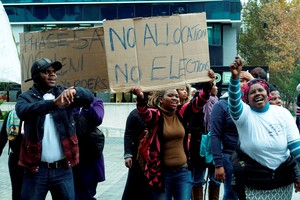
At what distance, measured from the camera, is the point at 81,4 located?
4584 cm

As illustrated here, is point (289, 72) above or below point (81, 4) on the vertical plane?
below

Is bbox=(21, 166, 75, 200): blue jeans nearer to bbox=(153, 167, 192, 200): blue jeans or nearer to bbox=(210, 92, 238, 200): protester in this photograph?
bbox=(153, 167, 192, 200): blue jeans

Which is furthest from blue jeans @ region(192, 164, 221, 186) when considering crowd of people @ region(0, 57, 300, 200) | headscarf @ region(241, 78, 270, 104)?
headscarf @ region(241, 78, 270, 104)

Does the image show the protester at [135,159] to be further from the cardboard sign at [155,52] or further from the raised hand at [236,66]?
the raised hand at [236,66]

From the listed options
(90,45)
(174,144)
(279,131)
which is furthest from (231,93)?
(90,45)

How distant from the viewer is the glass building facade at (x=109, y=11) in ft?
149

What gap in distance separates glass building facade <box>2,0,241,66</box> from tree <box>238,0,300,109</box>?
11.3 m

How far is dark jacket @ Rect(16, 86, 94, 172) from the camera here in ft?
19.2

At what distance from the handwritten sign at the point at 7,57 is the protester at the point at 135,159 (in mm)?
1397

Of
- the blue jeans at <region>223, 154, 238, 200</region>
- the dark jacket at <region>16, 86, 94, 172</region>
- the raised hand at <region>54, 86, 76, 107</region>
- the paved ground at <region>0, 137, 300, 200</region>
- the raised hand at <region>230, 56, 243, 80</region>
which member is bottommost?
the paved ground at <region>0, 137, 300, 200</region>

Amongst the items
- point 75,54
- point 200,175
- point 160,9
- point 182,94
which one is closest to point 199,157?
point 200,175

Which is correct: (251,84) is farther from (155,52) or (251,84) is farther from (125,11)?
(125,11)

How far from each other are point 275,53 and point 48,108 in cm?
5443

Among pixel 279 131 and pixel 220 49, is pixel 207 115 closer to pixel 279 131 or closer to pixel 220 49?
pixel 279 131
